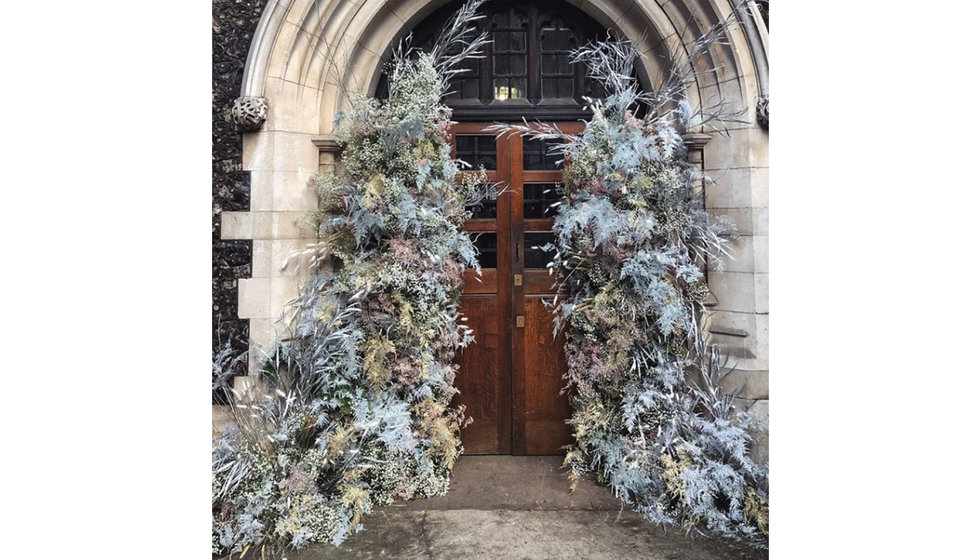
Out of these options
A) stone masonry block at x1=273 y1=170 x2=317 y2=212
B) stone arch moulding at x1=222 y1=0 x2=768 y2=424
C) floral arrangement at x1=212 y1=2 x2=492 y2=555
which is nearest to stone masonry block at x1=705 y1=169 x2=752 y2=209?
stone arch moulding at x1=222 y1=0 x2=768 y2=424

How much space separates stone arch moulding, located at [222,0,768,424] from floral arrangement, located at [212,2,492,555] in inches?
9.8

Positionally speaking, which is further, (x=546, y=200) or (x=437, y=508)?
(x=546, y=200)

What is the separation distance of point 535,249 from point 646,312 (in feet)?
3.32

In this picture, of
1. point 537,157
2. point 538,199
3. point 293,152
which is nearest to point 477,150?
point 537,157

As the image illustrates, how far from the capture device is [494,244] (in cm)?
384

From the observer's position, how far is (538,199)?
12.6 feet

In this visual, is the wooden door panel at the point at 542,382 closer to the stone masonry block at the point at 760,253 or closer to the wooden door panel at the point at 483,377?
the wooden door panel at the point at 483,377

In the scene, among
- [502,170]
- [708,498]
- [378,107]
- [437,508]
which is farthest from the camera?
[502,170]

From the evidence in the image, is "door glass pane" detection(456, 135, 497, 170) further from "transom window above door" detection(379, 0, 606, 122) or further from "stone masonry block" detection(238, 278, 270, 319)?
"stone masonry block" detection(238, 278, 270, 319)

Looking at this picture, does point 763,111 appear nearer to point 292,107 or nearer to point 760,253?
point 760,253

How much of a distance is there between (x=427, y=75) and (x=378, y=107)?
1.38ft

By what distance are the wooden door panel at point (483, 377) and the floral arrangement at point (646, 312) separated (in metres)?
0.59

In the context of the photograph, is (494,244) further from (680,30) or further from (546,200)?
(680,30)

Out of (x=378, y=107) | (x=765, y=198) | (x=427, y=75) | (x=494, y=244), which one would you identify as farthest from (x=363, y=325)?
(x=765, y=198)
